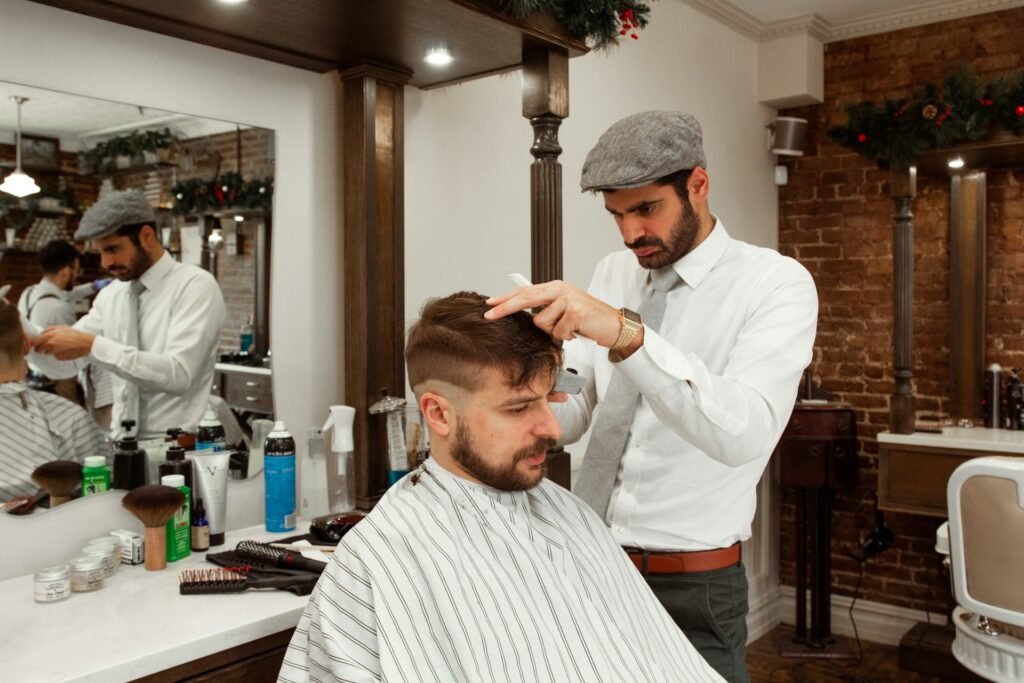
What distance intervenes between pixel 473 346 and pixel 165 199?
3.35ft

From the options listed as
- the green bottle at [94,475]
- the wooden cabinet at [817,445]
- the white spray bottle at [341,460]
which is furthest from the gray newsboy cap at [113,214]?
the wooden cabinet at [817,445]

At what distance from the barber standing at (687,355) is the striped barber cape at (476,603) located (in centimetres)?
20

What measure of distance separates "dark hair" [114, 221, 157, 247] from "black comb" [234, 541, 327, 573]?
720 mm

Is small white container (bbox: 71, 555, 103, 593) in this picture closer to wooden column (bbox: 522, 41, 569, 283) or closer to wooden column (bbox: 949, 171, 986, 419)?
wooden column (bbox: 522, 41, 569, 283)

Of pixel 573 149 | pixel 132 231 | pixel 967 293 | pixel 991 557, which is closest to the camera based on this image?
pixel 132 231

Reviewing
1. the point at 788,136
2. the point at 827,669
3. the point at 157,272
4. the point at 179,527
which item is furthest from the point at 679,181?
the point at 827,669

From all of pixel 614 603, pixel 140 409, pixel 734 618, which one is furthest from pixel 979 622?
pixel 140 409

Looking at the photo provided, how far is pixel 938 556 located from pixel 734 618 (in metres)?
2.96

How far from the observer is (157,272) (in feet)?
6.73

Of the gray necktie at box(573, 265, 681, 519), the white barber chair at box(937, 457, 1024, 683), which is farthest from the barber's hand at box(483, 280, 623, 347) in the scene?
the white barber chair at box(937, 457, 1024, 683)

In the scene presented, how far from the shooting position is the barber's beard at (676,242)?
1.82 m

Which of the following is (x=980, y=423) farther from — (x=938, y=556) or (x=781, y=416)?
(x=781, y=416)

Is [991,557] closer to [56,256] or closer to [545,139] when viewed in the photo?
[545,139]

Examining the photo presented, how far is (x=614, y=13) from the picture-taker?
2.22 meters
